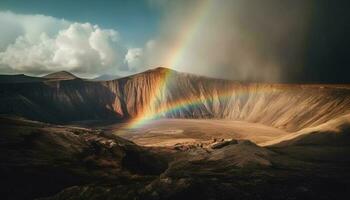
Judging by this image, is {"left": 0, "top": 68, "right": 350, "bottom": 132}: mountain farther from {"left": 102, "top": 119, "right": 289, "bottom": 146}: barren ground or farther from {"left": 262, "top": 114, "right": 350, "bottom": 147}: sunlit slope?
{"left": 262, "top": 114, "right": 350, "bottom": 147}: sunlit slope

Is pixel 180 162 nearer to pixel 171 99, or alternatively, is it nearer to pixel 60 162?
pixel 60 162

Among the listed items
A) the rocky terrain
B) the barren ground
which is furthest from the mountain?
the barren ground

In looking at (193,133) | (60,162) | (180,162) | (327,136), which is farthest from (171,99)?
(60,162)

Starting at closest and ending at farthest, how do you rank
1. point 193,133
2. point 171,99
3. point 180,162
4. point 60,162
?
point 60,162 → point 180,162 → point 193,133 → point 171,99

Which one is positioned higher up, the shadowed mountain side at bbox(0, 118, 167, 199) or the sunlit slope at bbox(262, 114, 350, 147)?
the sunlit slope at bbox(262, 114, 350, 147)

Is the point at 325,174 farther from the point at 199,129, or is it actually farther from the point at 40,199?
the point at 199,129

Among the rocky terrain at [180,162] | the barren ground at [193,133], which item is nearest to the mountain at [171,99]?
the rocky terrain at [180,162]

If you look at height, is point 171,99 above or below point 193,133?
above
